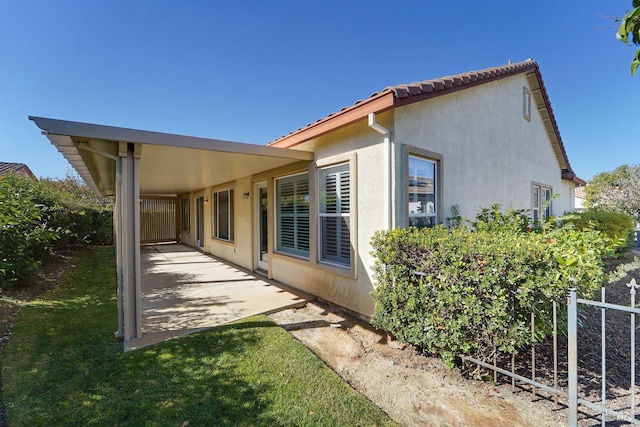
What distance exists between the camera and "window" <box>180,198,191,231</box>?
18275 mm

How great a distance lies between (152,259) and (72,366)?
1011 cm

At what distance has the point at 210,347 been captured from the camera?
446 centimetres

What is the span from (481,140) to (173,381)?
26.9 feet

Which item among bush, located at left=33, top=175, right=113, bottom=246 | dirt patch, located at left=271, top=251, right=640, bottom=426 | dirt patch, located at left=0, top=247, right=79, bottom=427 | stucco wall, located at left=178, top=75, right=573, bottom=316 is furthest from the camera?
bush, located at left=33, top=175, right=113, bottom=246

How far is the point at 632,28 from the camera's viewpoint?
6.64 feet

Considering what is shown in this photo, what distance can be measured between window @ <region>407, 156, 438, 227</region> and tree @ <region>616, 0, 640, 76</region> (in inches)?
132

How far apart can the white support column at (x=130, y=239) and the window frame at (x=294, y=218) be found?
3.56 metres

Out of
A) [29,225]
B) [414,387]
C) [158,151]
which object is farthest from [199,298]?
[414,387]

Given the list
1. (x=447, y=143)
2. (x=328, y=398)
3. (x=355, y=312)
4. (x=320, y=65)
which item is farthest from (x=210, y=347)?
(x=320, y=65)

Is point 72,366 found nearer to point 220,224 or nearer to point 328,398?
point 328,398

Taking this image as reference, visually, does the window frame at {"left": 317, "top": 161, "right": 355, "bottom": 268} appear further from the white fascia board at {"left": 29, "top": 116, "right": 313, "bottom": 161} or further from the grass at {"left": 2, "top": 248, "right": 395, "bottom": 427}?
the grass at {"left": 2, "top": 248, "right": 395, "bottom": 427}

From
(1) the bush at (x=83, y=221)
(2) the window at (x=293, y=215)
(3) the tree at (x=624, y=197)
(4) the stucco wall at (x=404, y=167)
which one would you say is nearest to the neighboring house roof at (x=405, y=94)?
(4) the stucco wall at (x=404, y=167)

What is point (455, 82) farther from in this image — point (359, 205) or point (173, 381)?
point (173, 381)

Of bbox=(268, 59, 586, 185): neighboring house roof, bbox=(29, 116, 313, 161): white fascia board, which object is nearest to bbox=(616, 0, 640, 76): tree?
bbox=(268, 59, 586, 185): neighboring house roof
